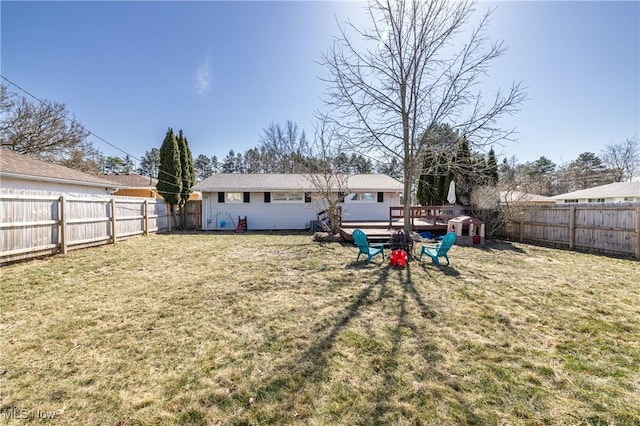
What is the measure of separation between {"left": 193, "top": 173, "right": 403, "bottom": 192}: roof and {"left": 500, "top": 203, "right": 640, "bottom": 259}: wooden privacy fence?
674 cm

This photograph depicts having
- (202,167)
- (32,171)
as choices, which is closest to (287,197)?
(32,171)

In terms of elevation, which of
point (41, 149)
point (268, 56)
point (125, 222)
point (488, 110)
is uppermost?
point (268, 56)

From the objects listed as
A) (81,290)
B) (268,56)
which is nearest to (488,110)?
(268,56)

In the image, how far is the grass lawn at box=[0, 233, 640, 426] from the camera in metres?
2.12

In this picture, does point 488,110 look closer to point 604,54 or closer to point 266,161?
point 604,54

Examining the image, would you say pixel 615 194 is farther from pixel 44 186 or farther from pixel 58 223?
pixel 44 186

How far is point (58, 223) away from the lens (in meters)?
7.64

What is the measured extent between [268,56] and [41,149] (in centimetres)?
2059

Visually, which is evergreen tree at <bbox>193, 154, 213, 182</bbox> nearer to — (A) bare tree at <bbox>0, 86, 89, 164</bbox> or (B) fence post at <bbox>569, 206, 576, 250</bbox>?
(A) bare tree at <bbox>0, 86, 89, 164</bbox>

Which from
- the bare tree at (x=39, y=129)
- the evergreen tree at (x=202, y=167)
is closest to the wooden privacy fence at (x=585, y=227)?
the bare tree at (x=39, y=129)

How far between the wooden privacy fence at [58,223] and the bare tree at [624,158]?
5090 cm

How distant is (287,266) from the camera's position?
693 cm

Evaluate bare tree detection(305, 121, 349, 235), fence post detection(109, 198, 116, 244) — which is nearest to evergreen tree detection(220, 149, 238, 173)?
bare tree detection(305, 121, 349, 235)

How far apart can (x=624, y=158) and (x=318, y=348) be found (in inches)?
1928
